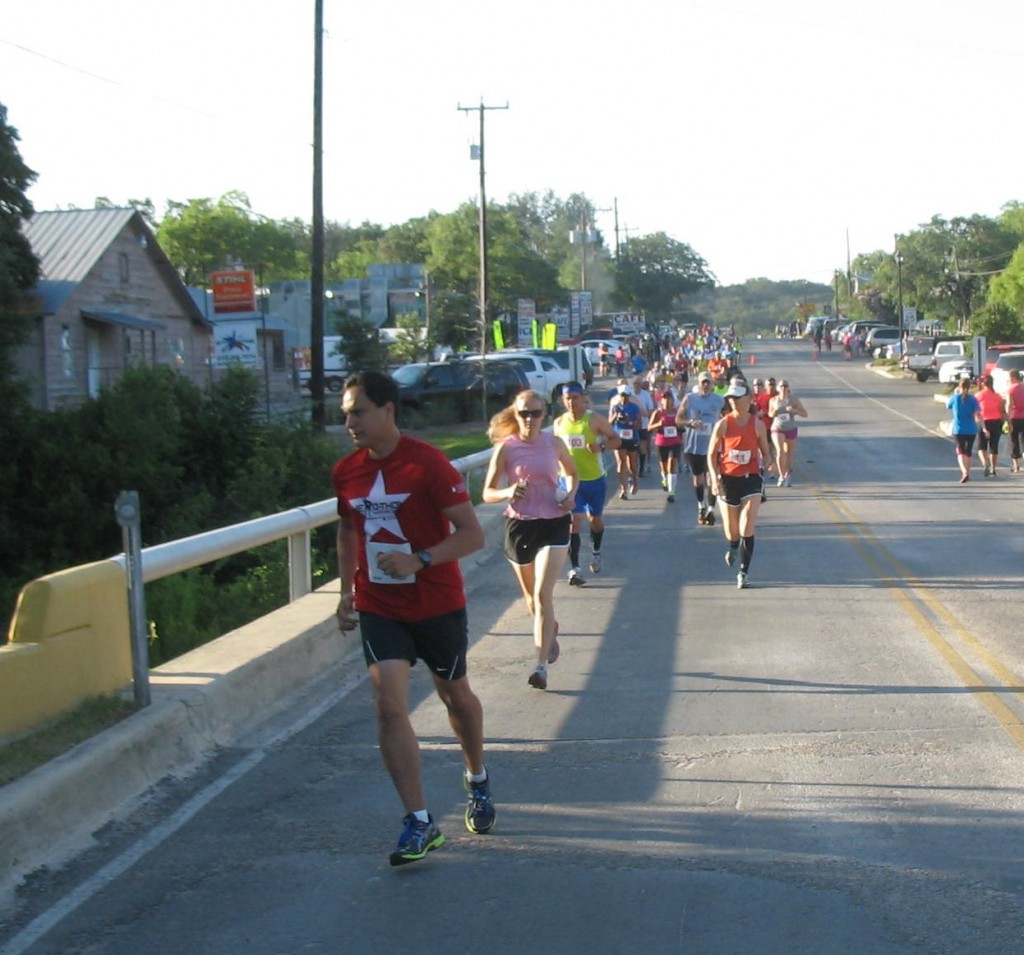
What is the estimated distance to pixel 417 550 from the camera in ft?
18.5

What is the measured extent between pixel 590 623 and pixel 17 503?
39.4 feet

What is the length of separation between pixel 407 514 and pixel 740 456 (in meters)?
7.64

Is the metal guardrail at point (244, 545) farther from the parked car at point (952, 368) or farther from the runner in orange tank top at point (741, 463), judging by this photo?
the parked car at point (952, 368)

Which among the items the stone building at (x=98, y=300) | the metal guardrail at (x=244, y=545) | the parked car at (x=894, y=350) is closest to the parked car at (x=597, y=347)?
the parked car at (x=894, y=350)

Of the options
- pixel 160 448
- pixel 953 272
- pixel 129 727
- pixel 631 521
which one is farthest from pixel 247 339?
pixel 953 272

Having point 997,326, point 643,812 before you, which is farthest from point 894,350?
point 643,812

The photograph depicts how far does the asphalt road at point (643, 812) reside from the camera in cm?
488

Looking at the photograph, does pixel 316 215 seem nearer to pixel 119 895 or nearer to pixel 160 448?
pixel 160 448

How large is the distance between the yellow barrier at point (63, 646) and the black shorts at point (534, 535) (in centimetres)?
284

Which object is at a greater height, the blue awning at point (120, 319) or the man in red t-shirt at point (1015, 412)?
the blue awning at point (120, 319)

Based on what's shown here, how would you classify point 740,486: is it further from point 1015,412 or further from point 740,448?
point 1015,412

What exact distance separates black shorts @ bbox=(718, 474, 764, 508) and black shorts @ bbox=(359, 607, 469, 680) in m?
7.45

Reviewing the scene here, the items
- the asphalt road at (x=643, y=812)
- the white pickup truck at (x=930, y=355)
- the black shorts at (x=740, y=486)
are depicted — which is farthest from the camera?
the white pickup truck at (x=930, y=355)

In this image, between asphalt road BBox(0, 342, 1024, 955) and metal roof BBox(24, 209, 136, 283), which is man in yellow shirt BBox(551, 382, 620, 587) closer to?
asphalt road BBox(0, 342, 1024, 955)
